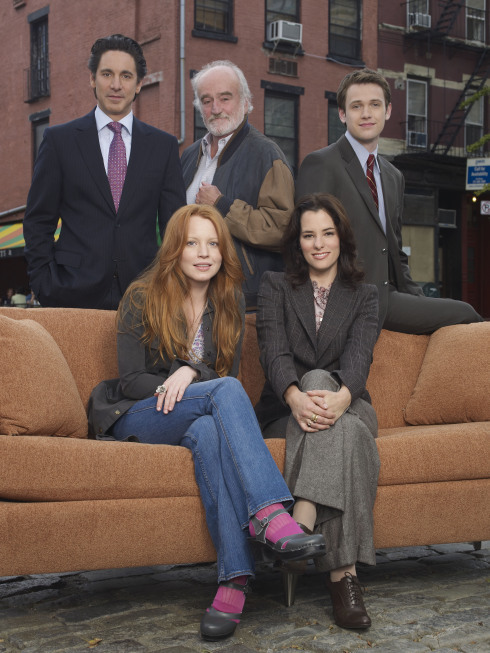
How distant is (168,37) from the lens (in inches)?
712

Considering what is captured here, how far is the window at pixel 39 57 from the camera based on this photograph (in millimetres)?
21672

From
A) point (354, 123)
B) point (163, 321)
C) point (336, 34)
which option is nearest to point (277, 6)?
point (336, 34)

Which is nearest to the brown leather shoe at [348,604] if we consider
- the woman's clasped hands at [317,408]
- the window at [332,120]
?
the woman's clasped hands at [317,408]

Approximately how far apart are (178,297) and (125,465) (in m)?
0.90

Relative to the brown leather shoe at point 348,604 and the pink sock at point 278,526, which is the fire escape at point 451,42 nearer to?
the brown leather shoe at point 348,604

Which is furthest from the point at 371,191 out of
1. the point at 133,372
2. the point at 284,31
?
the point at 284,31

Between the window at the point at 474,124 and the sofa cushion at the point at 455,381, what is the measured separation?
19.7 m

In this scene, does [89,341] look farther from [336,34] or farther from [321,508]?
[336,34]

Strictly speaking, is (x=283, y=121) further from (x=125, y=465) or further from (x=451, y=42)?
(x=125, y=465)

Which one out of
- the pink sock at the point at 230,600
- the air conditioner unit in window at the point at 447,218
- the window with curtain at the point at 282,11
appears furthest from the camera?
the air conditioner unit in window at the point at 447,218

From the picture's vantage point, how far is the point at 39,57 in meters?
22.0

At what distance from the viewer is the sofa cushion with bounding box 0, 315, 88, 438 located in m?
3.68

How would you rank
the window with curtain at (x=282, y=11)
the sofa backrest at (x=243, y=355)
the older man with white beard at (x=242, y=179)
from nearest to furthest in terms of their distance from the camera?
the sofa backrest at (x=243, y=355), the older man with white beard at (x=242, y=179), the window with curtain at (x=282, y=11)

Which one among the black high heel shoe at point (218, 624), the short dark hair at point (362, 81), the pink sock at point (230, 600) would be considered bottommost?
the black high heel shoe at point (218, 624)
